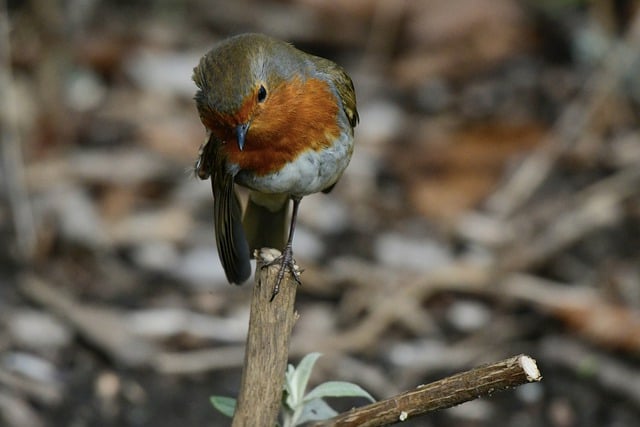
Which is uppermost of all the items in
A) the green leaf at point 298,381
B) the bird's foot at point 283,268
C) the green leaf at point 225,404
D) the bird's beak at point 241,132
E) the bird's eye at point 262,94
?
the bird's eye at point 262,94

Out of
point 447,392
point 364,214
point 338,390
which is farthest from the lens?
point 364,214

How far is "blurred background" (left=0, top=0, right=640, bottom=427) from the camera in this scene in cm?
450

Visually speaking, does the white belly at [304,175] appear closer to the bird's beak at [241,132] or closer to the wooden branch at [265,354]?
the bird's beak at [241,132]

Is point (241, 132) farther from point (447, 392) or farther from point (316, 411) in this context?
point (447, 392)

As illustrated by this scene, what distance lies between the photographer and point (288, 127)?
2959 mm

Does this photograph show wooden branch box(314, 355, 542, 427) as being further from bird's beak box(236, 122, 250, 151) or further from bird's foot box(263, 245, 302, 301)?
bird's beak box(236, 122, 250, 151)

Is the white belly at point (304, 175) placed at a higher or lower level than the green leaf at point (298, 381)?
higher

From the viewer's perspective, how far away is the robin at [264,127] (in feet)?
9.02

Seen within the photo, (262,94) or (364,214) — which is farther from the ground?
(364,214)

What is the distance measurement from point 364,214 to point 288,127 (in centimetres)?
287

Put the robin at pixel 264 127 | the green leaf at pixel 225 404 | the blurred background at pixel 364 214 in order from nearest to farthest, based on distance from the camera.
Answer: the green leaf at pixel 225 404, the robin at pixel 264 127, the blurred background at pixel 364 214

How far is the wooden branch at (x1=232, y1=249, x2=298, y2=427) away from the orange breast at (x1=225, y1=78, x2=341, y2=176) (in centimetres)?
50

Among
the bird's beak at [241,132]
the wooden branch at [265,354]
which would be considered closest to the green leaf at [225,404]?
the wooden branch at [265,354]

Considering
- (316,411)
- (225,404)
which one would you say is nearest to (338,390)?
(316,411)
